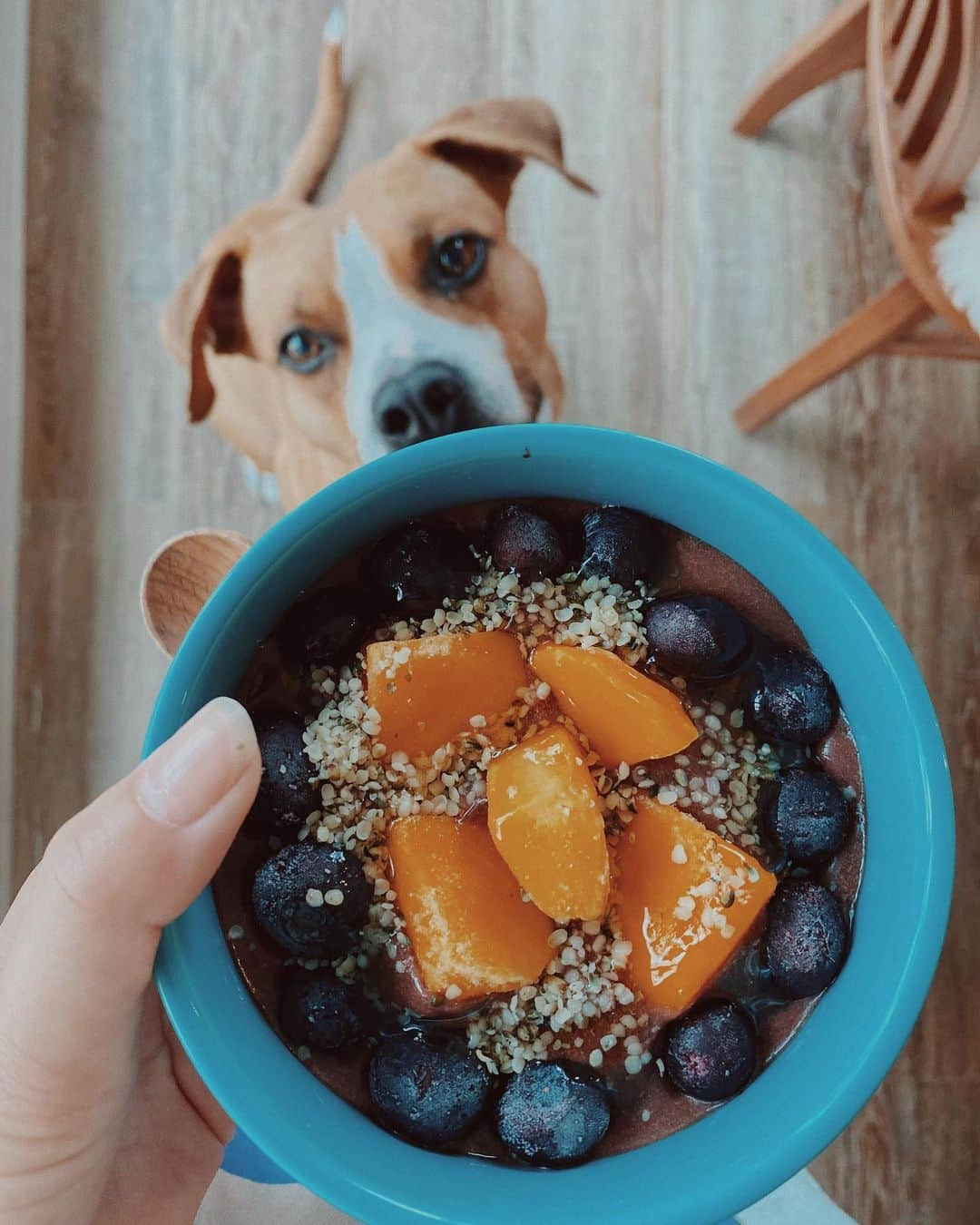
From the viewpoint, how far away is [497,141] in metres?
1.21

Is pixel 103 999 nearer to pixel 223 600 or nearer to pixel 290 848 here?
pixel 290 848

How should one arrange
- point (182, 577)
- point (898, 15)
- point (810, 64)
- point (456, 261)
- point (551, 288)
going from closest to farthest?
1. point (182, 577)
2. point (898, 15)
3. point (456, 261)
4. point (810, 64)
5. point (551, 288)

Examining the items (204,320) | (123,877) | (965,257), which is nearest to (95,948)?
(123,877)

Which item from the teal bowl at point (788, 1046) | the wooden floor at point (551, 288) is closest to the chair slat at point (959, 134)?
the wooden floor at point (551, 288)

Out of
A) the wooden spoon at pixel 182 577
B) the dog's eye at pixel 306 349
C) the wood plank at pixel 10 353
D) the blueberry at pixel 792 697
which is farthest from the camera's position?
the wood plank at pixel 10 353

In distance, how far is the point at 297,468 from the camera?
51.5 inches

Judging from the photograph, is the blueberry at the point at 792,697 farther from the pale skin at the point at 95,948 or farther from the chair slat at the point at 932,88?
the chair slat at the point at 932,88

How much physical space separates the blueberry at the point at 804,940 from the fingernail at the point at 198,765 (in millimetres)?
401

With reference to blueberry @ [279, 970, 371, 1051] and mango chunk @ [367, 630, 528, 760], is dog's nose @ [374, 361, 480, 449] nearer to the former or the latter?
mango chunk @ [367, 630, 528, 760]

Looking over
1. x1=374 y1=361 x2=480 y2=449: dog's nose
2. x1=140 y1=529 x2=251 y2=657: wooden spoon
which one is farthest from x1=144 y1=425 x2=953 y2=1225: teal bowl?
x1=374 y1=361 x2=480 y2=449: dog's nose

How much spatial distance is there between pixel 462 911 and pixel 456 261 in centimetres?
78

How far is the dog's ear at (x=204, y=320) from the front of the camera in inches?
49.3

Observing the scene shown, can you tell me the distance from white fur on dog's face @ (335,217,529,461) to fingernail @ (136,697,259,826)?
22.5 inches

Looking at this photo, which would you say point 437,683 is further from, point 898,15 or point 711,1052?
point 898,15
